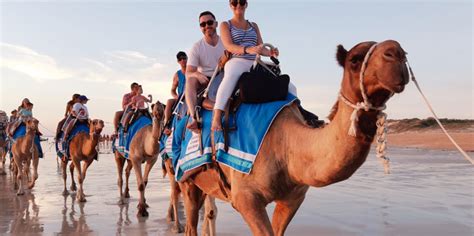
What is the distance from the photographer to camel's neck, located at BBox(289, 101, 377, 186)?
3324 mm

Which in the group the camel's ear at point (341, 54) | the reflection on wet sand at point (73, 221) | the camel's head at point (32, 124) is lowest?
the reflection on wet sand at point (73, 221)

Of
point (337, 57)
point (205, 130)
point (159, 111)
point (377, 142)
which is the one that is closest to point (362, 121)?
point (377, 142)

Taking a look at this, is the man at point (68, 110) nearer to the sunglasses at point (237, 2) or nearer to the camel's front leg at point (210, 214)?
the camel's front leg at point (210, 214)

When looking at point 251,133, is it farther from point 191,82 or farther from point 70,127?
point 70,127

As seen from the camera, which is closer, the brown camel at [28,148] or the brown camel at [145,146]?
the brown camel at [145,146]

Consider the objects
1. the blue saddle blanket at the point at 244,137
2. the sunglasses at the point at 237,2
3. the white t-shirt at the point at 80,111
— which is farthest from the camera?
the white t-shirt at the point at 80,111

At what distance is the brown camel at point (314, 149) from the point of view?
310 centimetres

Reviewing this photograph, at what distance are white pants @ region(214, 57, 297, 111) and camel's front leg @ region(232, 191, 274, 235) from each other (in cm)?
89

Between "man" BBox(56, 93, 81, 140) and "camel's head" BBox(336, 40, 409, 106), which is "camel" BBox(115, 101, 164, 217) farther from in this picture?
"camel's head" BBox(336, 40, 409, 106)

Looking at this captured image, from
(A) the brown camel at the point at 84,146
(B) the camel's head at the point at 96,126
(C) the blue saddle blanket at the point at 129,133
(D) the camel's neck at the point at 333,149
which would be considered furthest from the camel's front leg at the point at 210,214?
(A) the brown camel at the point at 84,146

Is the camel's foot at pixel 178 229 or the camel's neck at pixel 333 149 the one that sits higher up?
the camel's neck at pixel 333 149

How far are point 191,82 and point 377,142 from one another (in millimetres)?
2814

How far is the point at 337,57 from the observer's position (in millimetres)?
3465

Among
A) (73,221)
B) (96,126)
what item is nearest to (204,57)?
(73,221)
